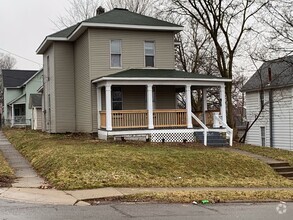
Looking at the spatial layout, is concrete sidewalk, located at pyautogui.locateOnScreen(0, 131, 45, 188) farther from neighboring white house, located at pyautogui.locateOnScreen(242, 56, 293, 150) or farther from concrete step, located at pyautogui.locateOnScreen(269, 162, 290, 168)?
neighboring white house, located at pyautogui.locateOnScreen(242, 56, 293, 150)

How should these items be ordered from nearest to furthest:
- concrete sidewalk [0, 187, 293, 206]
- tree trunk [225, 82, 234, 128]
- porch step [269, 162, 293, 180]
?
1. concrete sidewalk [0, 187, 293, 206]
2. porch step [269, 162, 293, 180]
3. tree trunk [225, 82, 234, 128]

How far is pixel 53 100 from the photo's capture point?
100 feet

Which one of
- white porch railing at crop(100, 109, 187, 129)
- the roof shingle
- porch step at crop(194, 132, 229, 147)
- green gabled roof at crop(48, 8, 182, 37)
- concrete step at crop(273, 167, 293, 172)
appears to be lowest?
concrete step at crop(273, 167, 293, 172)

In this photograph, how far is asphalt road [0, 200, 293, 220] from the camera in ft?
30.2

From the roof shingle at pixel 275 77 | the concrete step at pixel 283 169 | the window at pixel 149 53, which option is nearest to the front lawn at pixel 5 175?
the concrete step at pixel 283 169

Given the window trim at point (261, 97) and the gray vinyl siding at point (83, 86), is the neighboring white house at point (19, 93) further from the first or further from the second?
the window trim at point (261, 97)

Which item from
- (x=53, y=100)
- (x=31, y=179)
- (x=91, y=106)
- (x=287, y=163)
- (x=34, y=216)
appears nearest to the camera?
(x=34, y=216)

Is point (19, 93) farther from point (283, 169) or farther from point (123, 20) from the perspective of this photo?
point (283, 169)

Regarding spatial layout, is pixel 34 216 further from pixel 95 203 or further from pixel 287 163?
pixel 287 163

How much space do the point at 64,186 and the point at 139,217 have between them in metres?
4.51

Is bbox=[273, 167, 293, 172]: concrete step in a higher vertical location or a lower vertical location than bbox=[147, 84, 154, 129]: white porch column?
lower

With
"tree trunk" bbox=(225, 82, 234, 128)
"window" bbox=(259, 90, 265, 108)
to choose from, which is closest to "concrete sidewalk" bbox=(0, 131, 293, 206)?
"tree trunk" bbox=(225, 82, 234, 128)

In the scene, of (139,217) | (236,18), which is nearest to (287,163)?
(139,217)

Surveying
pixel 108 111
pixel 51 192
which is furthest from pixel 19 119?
pixel 51 192
